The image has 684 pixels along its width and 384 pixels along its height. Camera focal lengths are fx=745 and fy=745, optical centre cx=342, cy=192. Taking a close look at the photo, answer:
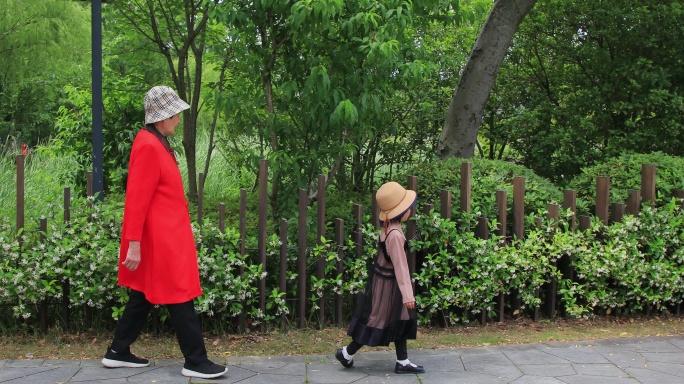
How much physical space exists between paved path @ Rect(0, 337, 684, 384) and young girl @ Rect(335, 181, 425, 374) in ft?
0.64

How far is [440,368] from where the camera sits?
4.74m

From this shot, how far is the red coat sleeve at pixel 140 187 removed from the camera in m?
4.28

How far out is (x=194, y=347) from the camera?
4.47 meters

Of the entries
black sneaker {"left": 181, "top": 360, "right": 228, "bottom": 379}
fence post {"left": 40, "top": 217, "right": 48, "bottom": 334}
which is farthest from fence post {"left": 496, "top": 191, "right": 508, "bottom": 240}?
fence post {"left": 40, "top": 217, "right": 48, "bottom": 334}

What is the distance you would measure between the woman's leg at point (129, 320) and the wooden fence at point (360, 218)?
76cm

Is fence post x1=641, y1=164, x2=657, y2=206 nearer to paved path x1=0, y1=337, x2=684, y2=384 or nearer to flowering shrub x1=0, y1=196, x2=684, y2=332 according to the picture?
flowering shrub x1=0, y1=196, x2=684, y2=332

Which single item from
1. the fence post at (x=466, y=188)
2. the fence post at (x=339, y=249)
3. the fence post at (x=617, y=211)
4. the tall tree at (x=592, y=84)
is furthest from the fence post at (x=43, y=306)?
the tall tree at (x=592, y=84)

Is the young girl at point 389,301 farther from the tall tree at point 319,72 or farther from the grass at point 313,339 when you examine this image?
the tall tree at point 319,72

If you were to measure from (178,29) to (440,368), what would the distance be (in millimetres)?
4974

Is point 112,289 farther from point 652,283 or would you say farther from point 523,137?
point 523,137

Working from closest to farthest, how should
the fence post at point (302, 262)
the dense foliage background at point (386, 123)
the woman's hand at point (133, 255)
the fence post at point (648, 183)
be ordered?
the woman's hand at point (133, 255) < the fence post at point (302, 262) < the dense foliage background at point (386, 123) < the fence post at point (648, 183)

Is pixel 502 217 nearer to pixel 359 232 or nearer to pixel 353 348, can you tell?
pixel 359 232

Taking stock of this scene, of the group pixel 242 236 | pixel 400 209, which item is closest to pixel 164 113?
pixel 242 236

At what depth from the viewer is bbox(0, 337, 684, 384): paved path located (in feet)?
14.7
